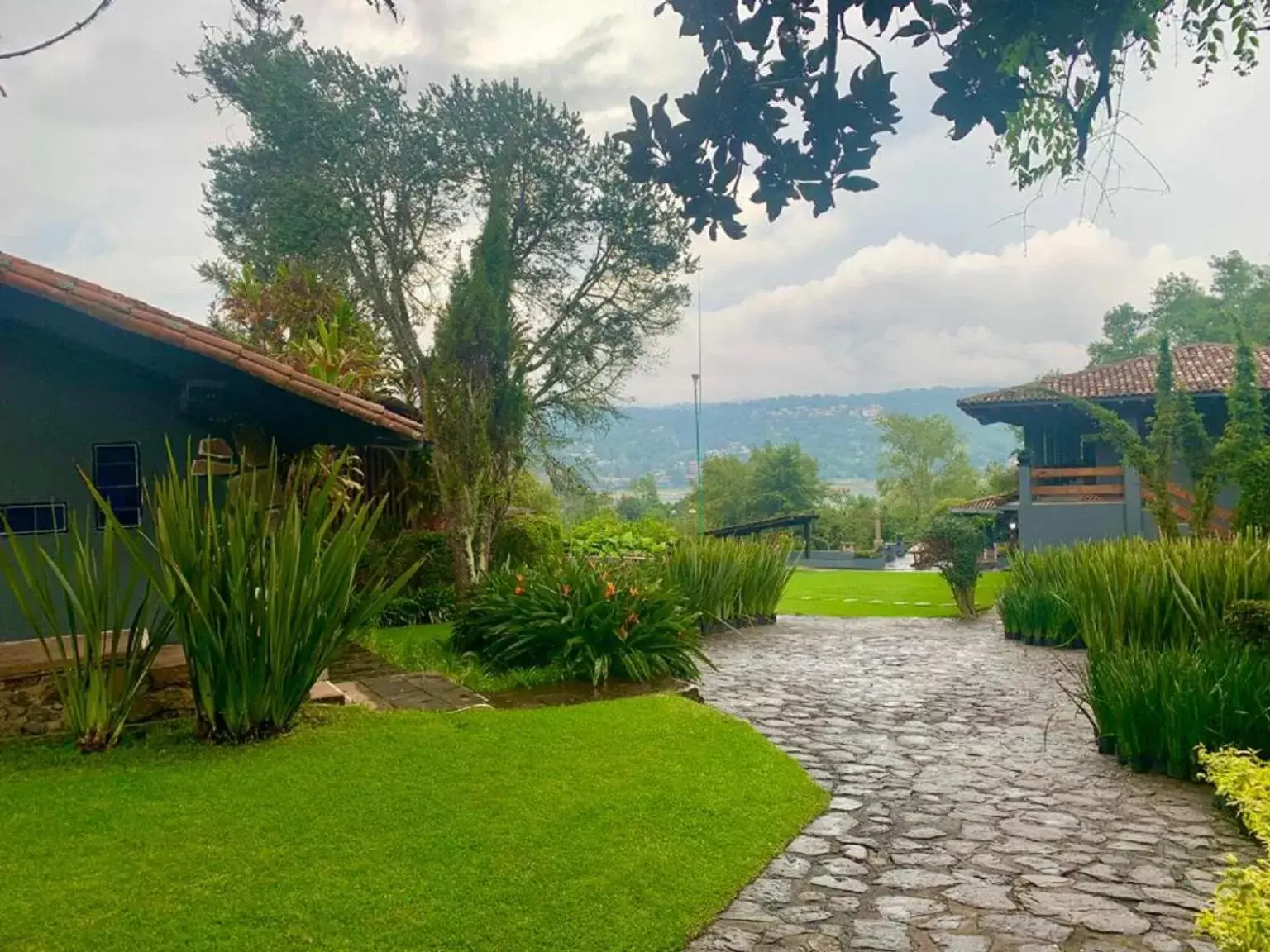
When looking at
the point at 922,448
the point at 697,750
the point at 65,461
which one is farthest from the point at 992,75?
the point at 922,448

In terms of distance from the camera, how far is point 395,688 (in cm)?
774

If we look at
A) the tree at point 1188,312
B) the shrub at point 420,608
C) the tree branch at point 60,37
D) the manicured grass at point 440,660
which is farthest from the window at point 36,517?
the tree at point 1188,312

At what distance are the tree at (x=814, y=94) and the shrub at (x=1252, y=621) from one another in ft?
12.9

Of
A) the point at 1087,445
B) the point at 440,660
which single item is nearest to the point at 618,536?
the point at 440,660

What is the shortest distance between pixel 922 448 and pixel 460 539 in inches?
2098

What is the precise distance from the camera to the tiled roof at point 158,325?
5914 mm

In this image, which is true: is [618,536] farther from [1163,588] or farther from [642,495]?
[642,495]

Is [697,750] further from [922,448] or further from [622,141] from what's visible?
[922,448]

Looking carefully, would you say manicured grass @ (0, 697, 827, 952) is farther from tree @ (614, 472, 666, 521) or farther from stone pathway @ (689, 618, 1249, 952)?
tree @ (614, 472, 666, 521)

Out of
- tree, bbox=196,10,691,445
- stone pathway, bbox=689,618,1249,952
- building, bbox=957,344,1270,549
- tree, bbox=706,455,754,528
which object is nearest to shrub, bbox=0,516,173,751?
stone pathway, bbox=689,618,1249,952

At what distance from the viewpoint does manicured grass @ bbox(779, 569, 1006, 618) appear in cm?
1605

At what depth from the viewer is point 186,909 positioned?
3.50m

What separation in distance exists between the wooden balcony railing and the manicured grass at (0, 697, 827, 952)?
1736cm

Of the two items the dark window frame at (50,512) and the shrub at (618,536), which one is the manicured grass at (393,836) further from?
the shrub at (618,536)
